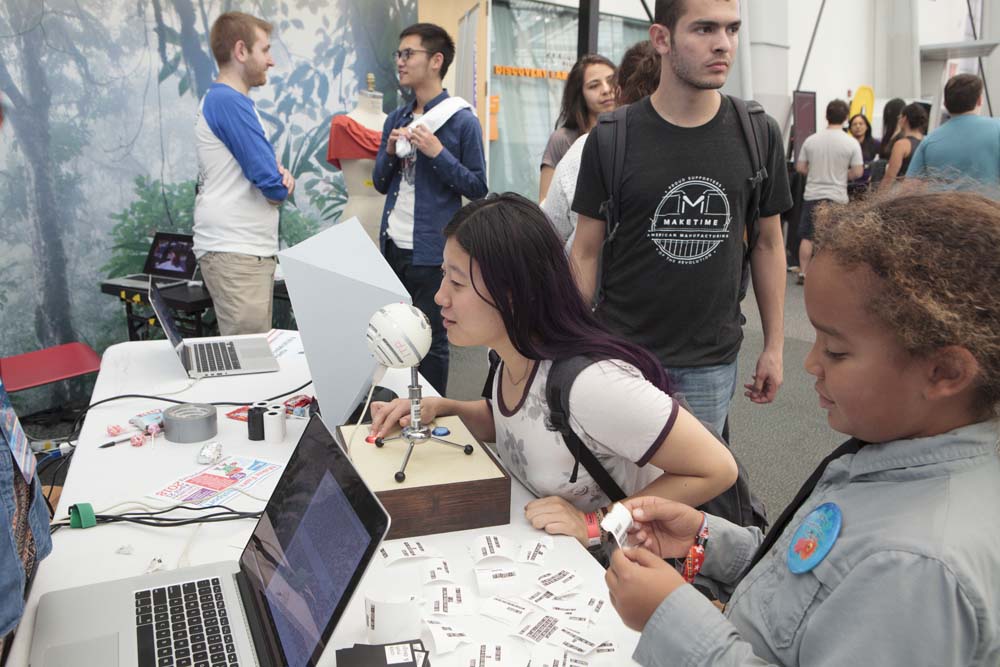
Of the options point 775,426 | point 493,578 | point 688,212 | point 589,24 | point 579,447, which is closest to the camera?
point 493,578

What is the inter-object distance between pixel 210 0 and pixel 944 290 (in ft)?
13.5

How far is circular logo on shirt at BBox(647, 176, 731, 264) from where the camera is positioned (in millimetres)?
1718

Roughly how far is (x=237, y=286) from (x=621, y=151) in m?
1.73

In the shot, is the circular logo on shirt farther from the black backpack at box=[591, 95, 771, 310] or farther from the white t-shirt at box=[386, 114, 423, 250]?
the white t-shirt at box=[386, 114, 423, 250]

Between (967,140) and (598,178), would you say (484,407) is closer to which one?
(598,178)

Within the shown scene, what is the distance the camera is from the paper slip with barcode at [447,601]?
40.1 inches

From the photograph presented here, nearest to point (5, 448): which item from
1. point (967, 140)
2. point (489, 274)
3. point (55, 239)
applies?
point (489, 274)

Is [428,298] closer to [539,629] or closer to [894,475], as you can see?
[539,629]

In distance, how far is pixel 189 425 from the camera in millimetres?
1624

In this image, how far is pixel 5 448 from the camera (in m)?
0.94

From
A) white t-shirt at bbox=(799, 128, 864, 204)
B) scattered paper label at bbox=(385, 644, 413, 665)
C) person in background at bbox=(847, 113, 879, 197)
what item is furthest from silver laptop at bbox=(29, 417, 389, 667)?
person in background at bbox=(847, 113, 879, 197)

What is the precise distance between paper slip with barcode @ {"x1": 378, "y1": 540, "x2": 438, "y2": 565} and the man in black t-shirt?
2.89 ft

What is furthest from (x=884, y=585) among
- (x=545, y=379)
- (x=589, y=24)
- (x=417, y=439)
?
(x=589, y=24)

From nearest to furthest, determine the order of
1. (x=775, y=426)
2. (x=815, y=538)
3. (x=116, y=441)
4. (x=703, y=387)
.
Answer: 1. (x=815, y=538)
2. (x=116, y=441)
3. (x=703, y=387)
4. (x=775, y=426)
